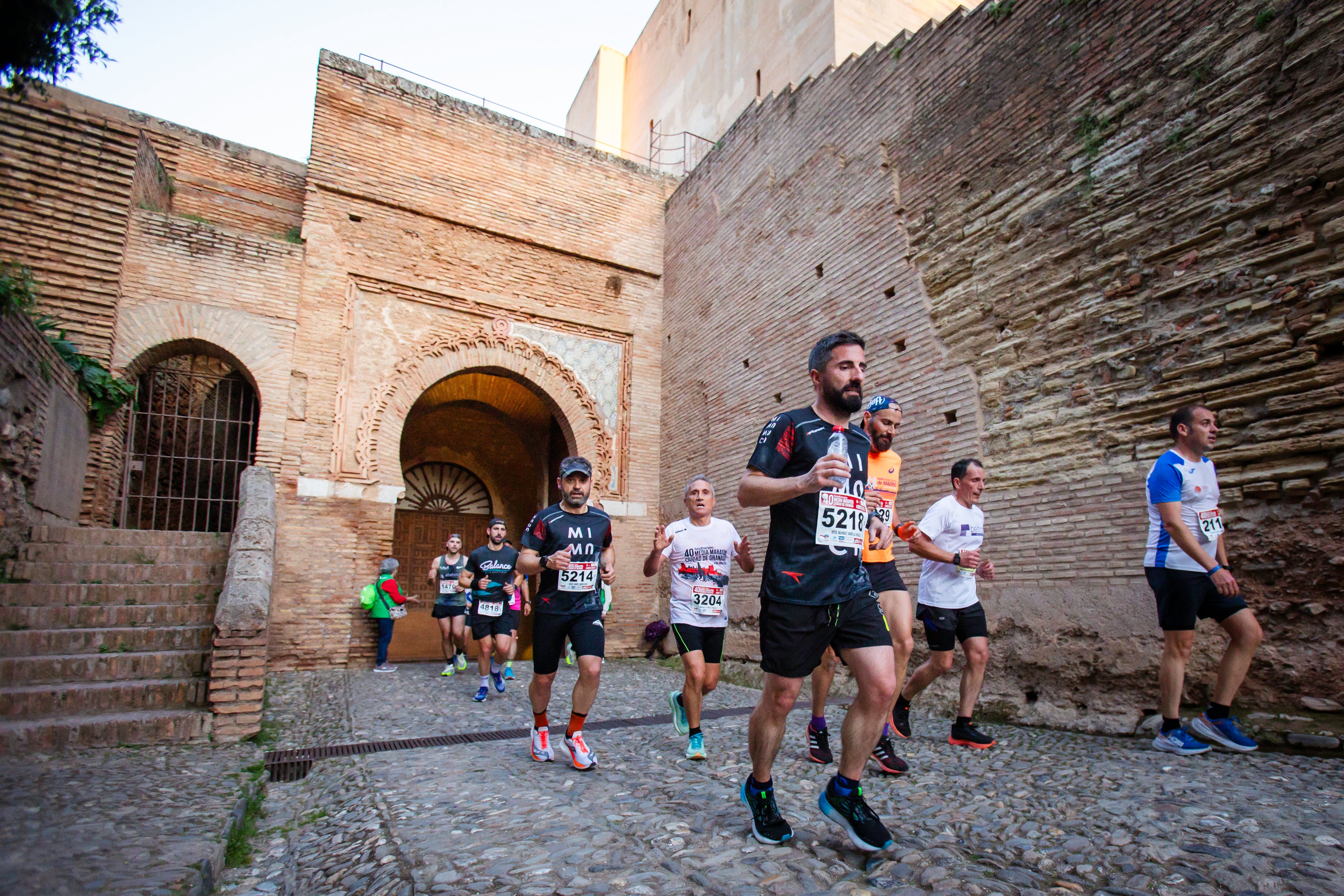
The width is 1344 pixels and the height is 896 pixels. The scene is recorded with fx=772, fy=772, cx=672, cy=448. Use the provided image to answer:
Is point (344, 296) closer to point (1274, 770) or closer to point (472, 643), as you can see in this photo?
point (472, 643)

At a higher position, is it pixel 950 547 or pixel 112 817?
pixel 950 547

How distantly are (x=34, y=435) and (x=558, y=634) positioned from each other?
5807 millimetres

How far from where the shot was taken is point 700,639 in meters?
4.80

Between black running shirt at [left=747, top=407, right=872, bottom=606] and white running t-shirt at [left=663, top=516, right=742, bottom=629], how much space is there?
185 cm

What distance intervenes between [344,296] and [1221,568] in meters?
10.7

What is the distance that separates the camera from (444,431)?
16422 millimetres

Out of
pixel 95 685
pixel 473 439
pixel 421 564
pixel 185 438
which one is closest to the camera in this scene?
pixel 95 685

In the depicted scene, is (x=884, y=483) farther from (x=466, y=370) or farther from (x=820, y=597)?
(x=466, y=370)

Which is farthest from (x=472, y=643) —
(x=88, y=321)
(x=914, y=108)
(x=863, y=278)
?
(x=914, y=108)

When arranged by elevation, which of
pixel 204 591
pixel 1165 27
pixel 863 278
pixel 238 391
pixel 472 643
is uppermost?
pixel 1165 27

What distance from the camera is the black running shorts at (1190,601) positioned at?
4.11 m

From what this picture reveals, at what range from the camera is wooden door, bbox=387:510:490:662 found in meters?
15.1

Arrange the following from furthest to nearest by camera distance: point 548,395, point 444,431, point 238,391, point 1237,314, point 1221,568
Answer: point 444,431 < point 548,395 < point 238,391 < point 1237,314 < point 1221,568

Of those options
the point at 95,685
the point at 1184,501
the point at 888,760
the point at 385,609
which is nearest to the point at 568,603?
the point at 888,760
